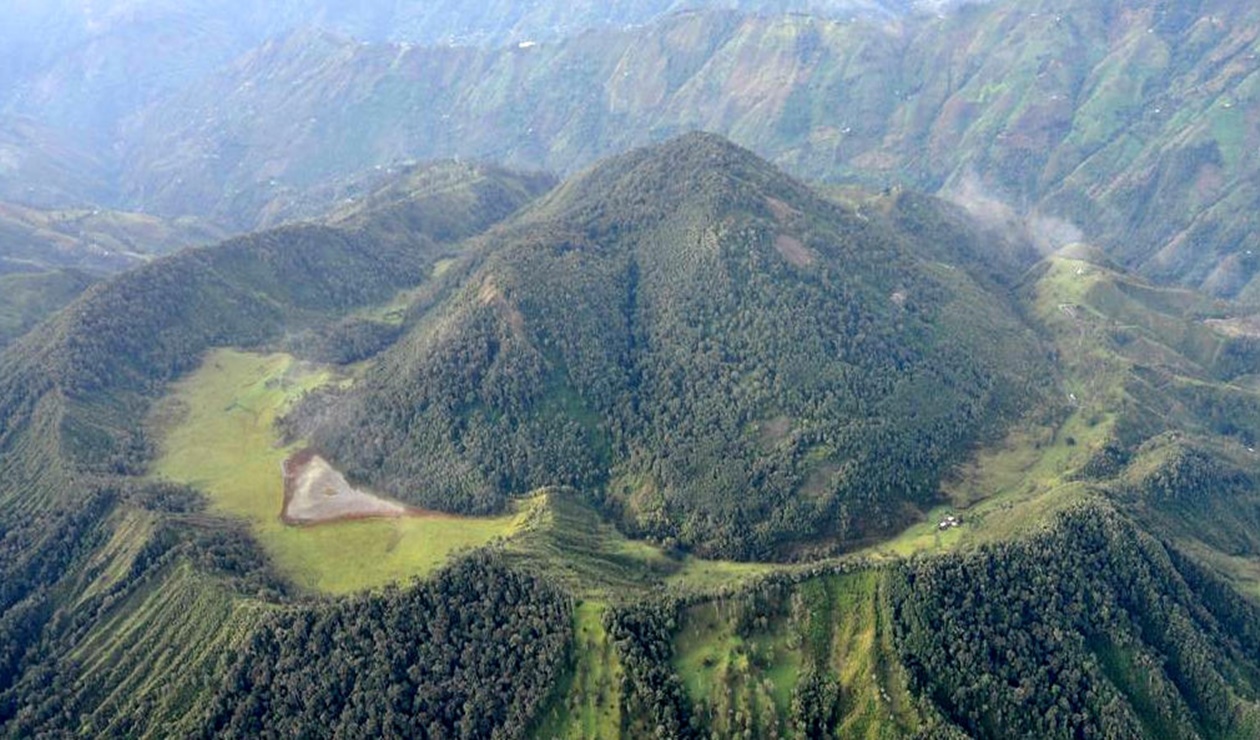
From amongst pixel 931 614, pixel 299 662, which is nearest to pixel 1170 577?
pixel 931 614

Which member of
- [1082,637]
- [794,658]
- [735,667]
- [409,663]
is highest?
[409,663]

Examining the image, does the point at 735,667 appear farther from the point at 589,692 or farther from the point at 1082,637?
the point at 1082,637

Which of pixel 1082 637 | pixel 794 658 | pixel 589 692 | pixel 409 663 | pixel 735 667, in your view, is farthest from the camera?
pixel 1082 637

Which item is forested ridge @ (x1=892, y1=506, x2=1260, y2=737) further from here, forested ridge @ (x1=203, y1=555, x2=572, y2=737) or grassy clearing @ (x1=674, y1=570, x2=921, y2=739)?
forested ridge @ (x1=203, y1=555, x2=572, y2=737)

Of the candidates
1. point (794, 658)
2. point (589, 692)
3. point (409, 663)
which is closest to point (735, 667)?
point (794, 658)

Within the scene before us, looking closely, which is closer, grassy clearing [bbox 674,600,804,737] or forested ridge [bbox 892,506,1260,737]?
grassy clearing [bbox 674,600,804,737]

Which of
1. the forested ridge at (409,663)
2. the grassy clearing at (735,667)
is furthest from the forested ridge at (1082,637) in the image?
the forested ridge at (409,663)

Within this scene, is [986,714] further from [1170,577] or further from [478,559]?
[478,559]

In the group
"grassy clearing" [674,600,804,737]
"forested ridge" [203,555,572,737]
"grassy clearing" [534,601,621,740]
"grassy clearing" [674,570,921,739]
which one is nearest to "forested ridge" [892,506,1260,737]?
"grassy clearing" [674,570,921,739]

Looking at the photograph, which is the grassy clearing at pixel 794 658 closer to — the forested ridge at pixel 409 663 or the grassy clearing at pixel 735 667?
the grassy clearing at pixel 735 667

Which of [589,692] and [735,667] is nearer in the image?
[589,692]

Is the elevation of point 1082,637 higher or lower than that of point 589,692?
lower
